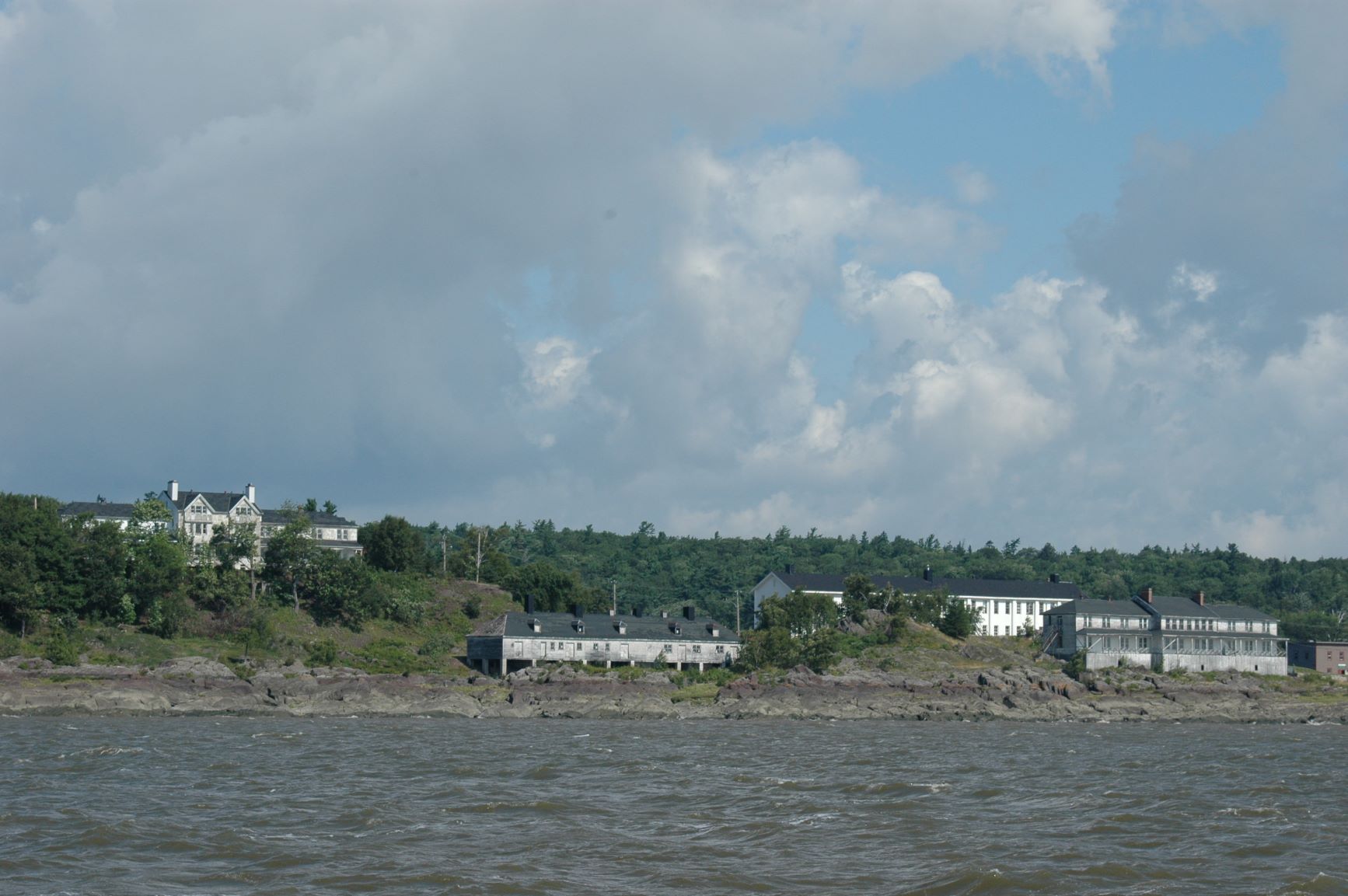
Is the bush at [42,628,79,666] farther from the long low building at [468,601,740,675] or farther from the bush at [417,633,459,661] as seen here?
the long low building at [468,601,740,675]

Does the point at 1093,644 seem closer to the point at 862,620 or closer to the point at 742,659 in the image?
the point at 862,620

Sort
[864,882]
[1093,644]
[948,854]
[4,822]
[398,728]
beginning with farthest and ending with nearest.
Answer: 1. [1093,644]
2. [398,728]
3. [4,822]
4. [948,854]
5. [864,882]

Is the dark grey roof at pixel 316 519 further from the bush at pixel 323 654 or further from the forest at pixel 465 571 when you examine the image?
the bush at pixel 323 654

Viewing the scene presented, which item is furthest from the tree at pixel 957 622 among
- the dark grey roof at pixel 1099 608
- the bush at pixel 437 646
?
the bush at pixel 437 646

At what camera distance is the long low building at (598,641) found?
3538 inches

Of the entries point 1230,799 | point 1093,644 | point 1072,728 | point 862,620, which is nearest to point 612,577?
point 862,620

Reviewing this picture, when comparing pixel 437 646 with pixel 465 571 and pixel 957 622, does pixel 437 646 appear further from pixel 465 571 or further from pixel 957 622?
pixel 957 622

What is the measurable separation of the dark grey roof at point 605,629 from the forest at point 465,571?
412 inches

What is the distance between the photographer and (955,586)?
397ft

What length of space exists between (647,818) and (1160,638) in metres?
78.9

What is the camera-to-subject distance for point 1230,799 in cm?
3638

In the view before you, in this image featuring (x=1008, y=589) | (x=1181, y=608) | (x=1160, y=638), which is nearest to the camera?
(x=1160, y=638)

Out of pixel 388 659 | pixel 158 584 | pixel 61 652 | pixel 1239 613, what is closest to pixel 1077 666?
pixel 1239 613

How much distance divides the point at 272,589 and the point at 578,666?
24.8 meters
